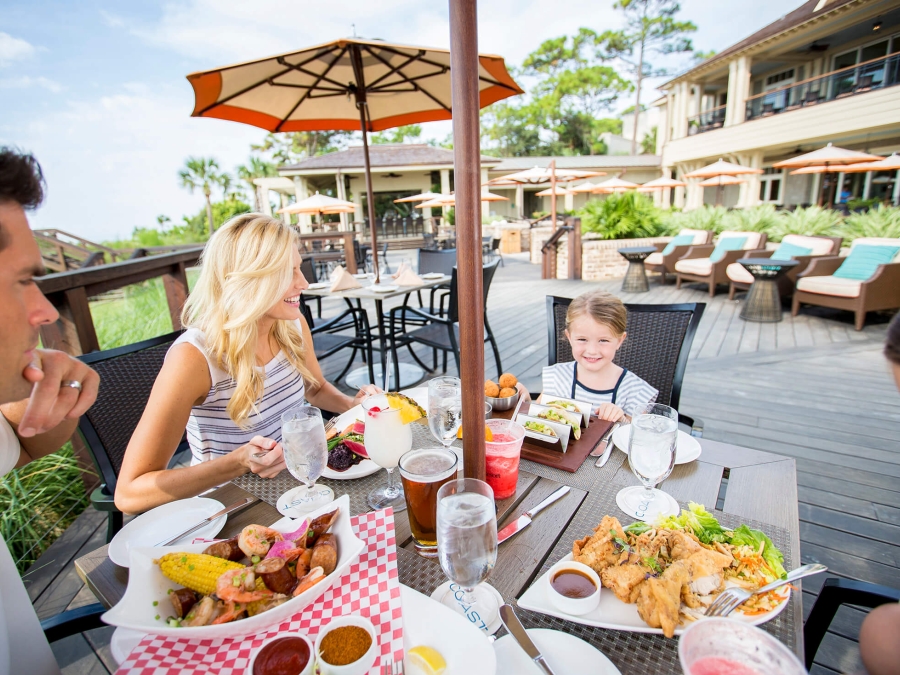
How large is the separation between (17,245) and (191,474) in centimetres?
79

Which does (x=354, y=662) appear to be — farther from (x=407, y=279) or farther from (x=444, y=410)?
(x=407, y=279)

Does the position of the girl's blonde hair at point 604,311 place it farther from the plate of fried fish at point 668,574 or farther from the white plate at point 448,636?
the white plate at point 448,636

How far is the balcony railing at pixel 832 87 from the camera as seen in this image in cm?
1451

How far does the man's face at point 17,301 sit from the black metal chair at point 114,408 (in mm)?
771

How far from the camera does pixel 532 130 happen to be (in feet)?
122

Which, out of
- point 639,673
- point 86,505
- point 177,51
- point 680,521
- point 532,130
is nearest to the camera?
point 639,673

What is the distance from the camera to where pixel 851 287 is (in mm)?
5445

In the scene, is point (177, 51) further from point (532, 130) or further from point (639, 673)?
point (639, 673)

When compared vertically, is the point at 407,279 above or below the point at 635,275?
above

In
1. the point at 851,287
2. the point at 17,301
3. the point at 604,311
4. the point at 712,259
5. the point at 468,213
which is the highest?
the point at 468,213

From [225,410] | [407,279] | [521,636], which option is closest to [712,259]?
[407,279]

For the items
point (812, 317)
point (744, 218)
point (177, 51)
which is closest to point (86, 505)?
point (812, 317)

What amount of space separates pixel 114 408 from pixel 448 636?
5.26 ft

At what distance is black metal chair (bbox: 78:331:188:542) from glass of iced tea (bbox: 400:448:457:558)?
1.15 metres
